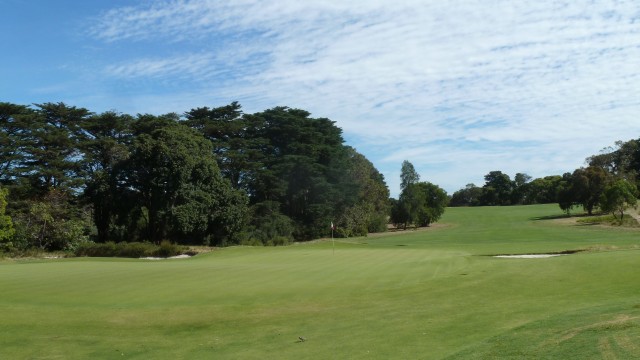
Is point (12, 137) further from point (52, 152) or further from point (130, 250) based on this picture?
point (130, 250)

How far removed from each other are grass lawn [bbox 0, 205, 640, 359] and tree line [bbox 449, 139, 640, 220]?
4310 cm

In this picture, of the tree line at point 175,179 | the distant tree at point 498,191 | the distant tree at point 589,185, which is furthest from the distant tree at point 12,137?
the distant tree at point 498,191

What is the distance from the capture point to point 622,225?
58.1 m

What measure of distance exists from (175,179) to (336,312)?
4222cm

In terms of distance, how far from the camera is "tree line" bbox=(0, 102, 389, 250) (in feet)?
176

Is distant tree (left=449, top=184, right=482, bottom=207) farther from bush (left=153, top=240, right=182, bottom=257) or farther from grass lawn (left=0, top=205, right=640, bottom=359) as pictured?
grass lawn (left=0, top=205, right=640, bottom=359)

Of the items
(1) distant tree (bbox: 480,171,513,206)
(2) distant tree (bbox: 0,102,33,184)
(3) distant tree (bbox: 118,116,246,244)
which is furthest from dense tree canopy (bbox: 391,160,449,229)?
(1) distant tree (bbox: 480,171,513,206)

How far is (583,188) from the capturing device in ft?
239

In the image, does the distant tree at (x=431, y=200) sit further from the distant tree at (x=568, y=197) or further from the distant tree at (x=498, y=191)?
the distant tree at (x=498, y=191)

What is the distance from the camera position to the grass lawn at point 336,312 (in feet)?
32.0

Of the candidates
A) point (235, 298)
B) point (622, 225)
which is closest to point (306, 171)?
point (622, 225)

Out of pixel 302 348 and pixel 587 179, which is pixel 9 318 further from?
pixel 587 179

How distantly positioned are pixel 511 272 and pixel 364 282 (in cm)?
557

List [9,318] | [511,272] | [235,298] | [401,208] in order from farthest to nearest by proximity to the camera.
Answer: [401,208] < [511,272] < [235,298] < [9,318]
